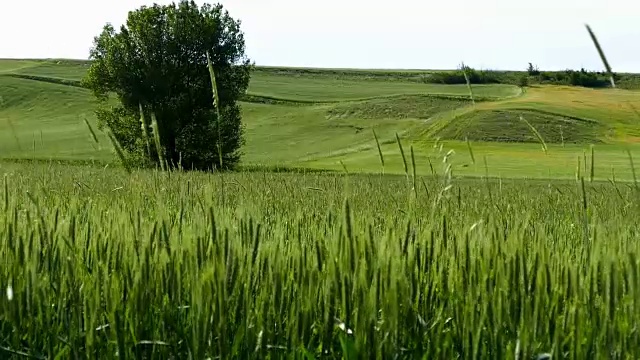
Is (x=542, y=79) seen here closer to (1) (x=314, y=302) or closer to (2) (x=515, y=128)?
(2) (x=515, y=128)

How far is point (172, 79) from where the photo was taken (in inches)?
1318

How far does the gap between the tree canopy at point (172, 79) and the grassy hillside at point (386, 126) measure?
373 centimetres

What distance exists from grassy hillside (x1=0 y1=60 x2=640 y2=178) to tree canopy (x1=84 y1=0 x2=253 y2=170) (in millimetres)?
3727

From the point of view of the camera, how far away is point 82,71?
265 feet

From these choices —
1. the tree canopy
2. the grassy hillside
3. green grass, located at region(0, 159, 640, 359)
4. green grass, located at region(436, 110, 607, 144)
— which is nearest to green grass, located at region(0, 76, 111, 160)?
the grassy hillside

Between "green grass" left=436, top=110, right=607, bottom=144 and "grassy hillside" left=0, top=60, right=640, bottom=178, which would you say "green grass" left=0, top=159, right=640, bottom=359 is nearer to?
"grassy hillside" left=0, top=60, right=640, bottom=178

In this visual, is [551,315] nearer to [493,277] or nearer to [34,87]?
[493,277]

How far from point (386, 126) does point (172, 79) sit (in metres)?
20.3

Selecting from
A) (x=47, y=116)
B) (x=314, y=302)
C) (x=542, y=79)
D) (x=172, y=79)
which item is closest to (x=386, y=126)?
(x=172, y=79)

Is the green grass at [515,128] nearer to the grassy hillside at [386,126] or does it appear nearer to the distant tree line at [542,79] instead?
the grassy hillside at [386,126]

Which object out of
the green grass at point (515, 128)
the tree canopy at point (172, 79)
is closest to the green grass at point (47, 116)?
the tree canopy at point (172, 79)

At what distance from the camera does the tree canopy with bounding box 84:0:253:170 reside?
33.2 meters

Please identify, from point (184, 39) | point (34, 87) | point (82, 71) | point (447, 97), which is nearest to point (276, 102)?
point (447, 97)

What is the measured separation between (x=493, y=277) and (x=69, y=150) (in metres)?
42.8
